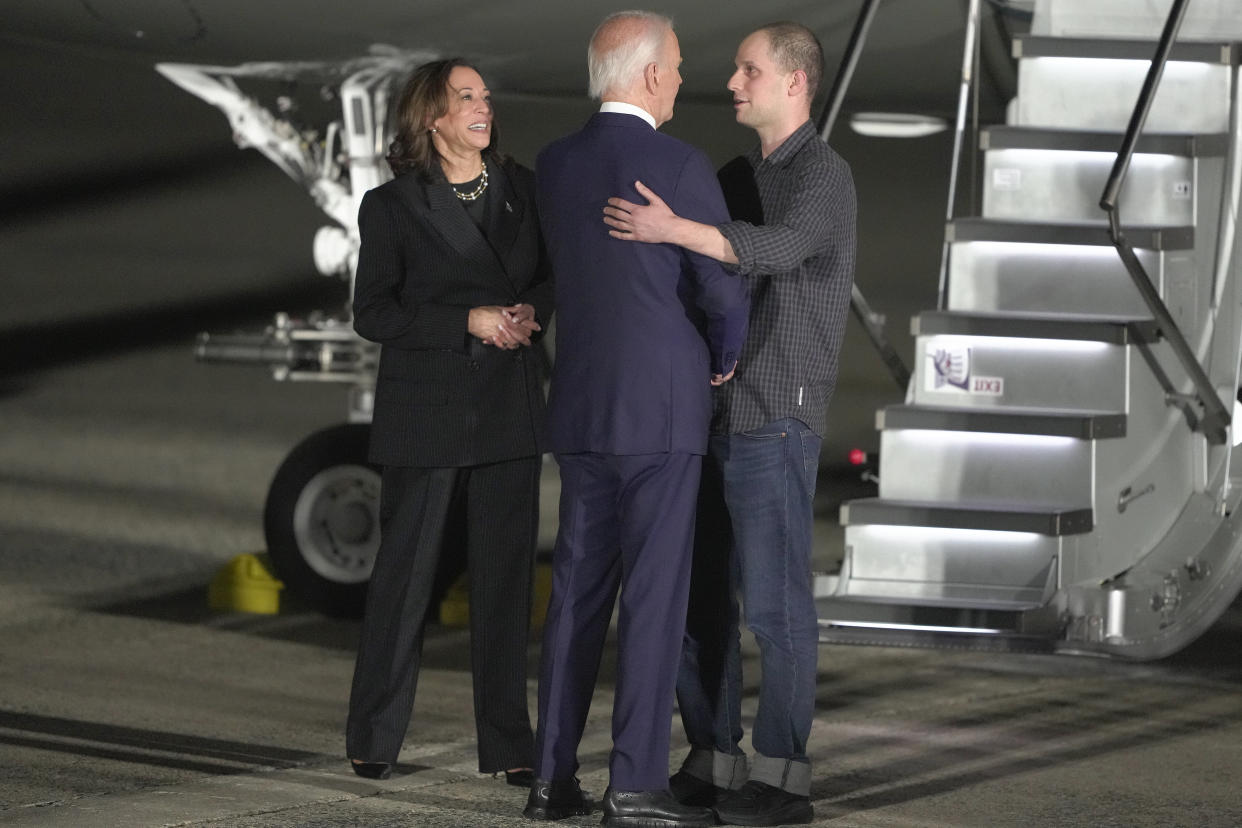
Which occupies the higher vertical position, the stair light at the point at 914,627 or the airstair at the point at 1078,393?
the airstair at the point at 1078,393

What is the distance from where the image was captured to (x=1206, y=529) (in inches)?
175

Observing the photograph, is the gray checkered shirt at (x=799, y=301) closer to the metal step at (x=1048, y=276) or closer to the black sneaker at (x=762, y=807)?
the black sneaker at (x=762, y=807)

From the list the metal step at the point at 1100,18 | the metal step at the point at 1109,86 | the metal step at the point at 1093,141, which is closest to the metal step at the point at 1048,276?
the metal step at the point at 1093,141

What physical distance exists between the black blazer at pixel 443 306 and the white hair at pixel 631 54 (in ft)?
1.73

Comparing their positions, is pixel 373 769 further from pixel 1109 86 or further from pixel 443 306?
pixel 1109 86

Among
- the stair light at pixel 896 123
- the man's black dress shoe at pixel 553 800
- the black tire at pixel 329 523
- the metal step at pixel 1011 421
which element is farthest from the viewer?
the stair light at pixel 896 123

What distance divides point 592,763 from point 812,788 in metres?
0.44

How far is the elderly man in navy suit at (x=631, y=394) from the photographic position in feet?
9.82

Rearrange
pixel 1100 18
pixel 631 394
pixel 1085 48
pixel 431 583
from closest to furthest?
pixel 631 394 → pixel 431 583 → pixel 1085 48 → pixel 1100 18

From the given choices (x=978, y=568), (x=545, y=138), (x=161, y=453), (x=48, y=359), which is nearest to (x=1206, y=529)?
(x=978, y=568)

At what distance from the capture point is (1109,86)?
16.6 ft

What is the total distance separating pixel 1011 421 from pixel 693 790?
147 cm

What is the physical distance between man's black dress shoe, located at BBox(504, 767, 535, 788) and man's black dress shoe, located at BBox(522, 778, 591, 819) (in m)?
0.31

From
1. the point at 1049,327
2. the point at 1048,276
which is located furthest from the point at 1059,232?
the point at 1049,327
